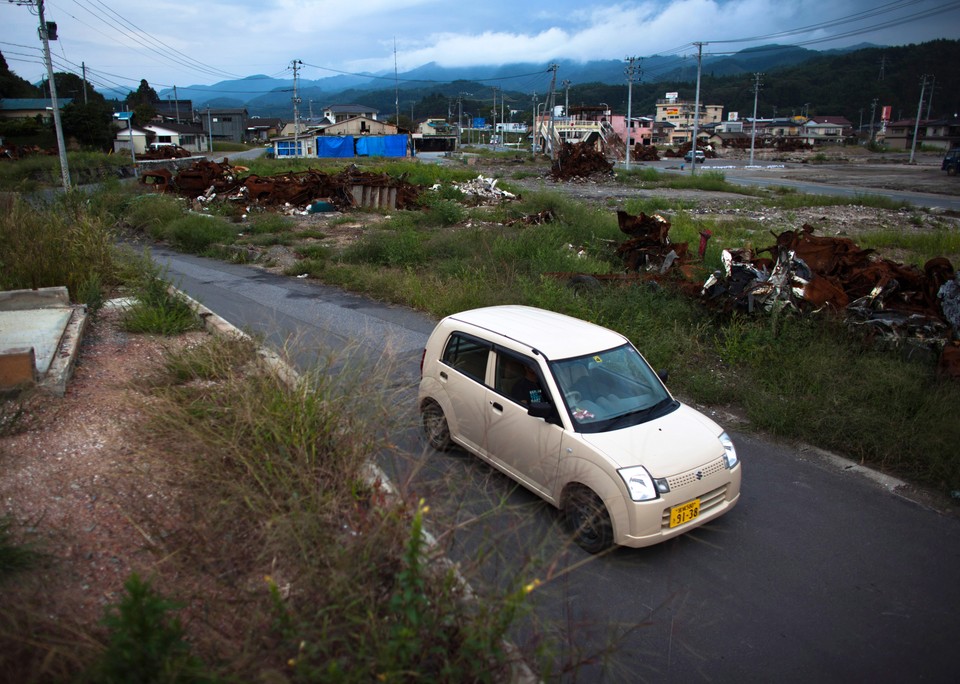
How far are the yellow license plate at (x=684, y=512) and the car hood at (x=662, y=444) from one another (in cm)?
27

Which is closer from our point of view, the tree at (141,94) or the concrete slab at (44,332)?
the concrete slab at (44,332)

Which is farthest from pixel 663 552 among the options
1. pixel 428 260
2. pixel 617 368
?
pixel 428 260

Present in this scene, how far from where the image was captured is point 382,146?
6800 centimetres

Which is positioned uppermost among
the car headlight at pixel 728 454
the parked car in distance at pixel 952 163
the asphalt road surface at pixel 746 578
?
the parked car in distance at pixel 952 163

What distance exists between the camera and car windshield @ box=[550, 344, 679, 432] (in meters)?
5.52

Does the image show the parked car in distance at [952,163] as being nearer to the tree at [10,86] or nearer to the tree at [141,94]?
the tree at [10,86]

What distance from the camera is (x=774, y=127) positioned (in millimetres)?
117688

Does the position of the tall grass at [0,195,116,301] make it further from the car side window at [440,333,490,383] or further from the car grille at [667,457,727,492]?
the car grille at [667,457,727,492]

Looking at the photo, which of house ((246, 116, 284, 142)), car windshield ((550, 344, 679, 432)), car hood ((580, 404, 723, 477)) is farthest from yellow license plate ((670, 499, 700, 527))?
house ((246, 116, 284, 142))

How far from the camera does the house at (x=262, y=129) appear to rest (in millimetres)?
112156

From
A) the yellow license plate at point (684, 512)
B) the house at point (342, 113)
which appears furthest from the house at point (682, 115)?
the yellow license plate at point (684, 512)

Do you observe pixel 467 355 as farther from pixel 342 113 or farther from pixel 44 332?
pixel 342 113

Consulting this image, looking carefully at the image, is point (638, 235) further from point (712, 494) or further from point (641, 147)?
point (641, 147)

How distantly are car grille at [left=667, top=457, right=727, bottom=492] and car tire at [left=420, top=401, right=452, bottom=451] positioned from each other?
90.6 inches
